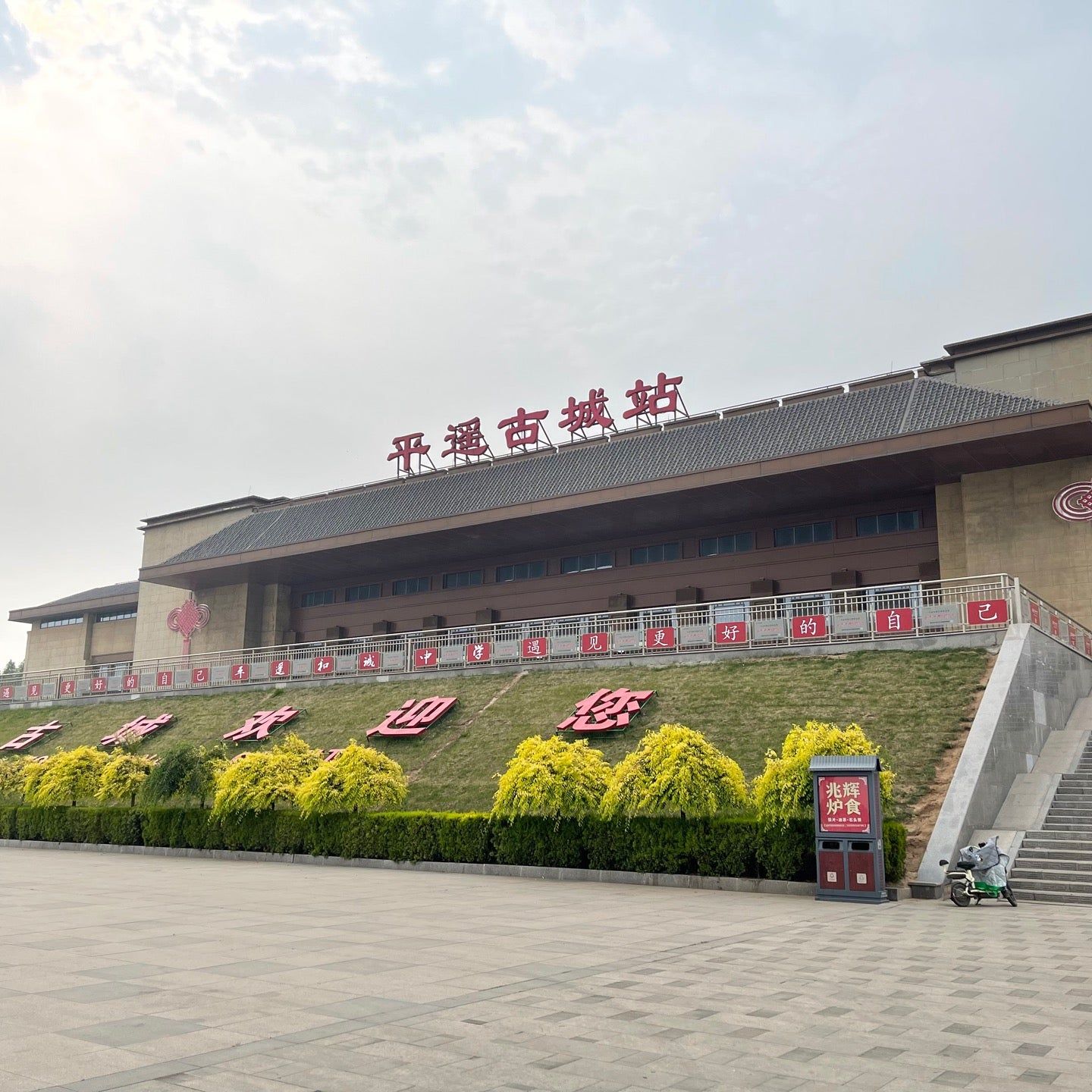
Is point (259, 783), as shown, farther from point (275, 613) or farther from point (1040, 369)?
point (275, 613)

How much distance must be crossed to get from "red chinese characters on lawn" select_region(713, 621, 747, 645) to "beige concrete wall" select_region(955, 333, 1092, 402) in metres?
11.0

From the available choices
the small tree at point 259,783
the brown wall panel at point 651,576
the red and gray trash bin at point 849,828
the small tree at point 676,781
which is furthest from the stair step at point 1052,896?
the brown wall panel at point 651,576

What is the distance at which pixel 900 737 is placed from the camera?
61.3ft

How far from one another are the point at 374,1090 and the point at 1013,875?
1258 centimetres

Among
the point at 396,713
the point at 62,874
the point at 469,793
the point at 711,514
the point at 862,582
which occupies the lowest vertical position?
the point at 62,874

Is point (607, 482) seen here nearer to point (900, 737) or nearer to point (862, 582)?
point (862, 582)

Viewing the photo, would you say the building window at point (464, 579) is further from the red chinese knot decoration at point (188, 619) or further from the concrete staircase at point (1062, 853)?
the concrete staircase at point (1062, 853)

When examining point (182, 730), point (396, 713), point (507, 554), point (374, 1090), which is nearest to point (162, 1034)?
point (374, 1090)

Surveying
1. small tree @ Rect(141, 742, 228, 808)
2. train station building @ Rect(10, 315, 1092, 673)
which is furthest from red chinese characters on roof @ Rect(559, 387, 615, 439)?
small tree @ Rect(141, 742, 228, 808)

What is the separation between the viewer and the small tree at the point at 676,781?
16.1m

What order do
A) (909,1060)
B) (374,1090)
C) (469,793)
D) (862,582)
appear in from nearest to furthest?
1. (374,1090)
2. (909,1060)
3. (469,793)
4. (862,582)

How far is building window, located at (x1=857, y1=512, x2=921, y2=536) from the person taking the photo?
101 feet

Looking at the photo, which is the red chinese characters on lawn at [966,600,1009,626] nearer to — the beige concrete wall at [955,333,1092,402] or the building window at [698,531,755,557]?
the beige concrete wall at [955,333,1092,402]

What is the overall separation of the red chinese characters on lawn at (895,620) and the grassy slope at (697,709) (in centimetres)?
66
